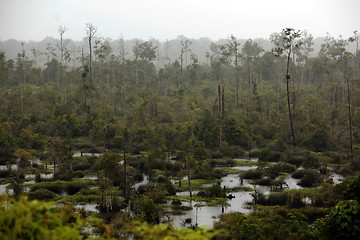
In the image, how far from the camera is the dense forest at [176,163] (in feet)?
38.5

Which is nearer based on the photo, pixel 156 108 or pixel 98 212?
pixel 98 212

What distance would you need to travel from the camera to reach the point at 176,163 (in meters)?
27.3

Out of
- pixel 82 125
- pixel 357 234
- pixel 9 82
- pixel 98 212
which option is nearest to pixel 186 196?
pixel 98 212

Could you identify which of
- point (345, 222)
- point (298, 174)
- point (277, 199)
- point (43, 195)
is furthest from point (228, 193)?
point (345, 222)

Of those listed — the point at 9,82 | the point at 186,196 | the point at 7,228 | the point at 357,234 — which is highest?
the point at 9,82

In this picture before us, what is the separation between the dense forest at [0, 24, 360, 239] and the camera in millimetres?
11723

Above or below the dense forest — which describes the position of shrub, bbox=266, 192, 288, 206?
below

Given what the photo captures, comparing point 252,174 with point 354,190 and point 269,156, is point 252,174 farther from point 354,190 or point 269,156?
point 354,190

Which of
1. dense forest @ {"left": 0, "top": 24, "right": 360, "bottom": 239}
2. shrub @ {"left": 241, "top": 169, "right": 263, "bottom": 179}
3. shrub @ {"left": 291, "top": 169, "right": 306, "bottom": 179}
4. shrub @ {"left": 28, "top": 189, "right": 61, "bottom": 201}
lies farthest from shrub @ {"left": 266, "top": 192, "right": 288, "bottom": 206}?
shrub @ {"left": 28, "top": 189, "right": 61, "bottom": 201}

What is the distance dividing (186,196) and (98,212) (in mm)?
5480

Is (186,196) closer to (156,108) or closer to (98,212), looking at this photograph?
(98,212)

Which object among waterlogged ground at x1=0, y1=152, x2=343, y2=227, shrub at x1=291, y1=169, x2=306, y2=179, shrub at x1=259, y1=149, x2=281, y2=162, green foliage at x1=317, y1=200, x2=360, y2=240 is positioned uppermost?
green foliage at x1=317, y1=200, x2=360, y2=240

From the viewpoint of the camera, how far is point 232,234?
1354 centimetres

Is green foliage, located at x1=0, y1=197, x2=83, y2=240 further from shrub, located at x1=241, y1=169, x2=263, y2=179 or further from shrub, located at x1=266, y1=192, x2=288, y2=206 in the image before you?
shrub, located at x1=241, y1=169, x2=263, y2=179
